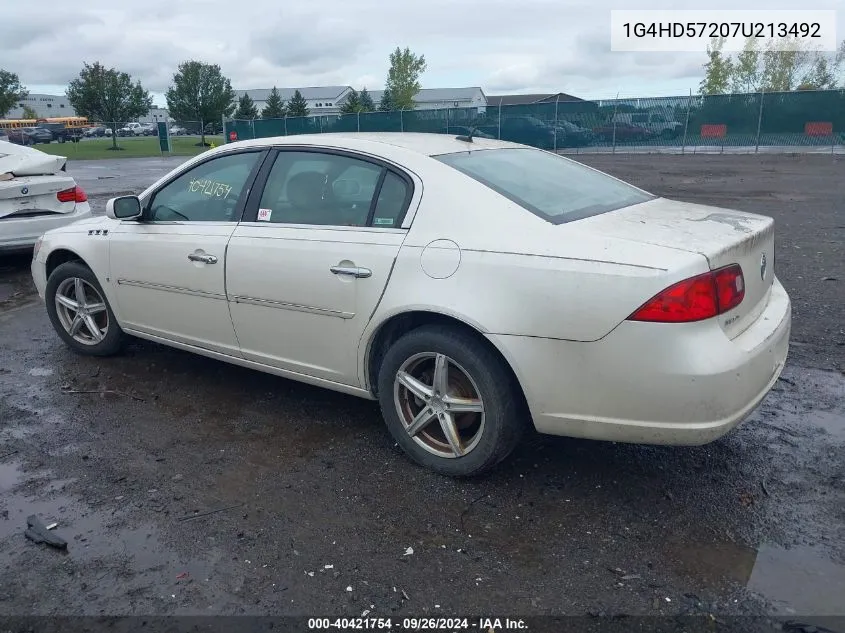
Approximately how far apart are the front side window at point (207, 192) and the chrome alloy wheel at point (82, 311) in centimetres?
96

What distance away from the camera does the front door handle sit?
3520 mm

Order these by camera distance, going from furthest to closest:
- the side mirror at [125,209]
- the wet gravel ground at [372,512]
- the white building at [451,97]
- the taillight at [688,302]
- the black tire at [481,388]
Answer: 1. the white building at [451,97]
2. the side mirror at [125,209]
3. the black tire at [481,388]
4. the taillight at [688,302]
5. the wet gravel ground at [372,512]

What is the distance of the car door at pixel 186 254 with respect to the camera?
423 centimetres

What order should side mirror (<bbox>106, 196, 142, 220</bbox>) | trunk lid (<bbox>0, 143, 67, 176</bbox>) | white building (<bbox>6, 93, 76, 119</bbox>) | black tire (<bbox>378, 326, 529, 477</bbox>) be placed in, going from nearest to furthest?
1. black tire (<bbox>378, 326, 529, 477</bbox>)
2. side mirror (<bbox>106, 196, 142, 220</bbox>)
3. trunk lid (<bbox>0, 143, 67, 176</bbox>)
4. white building (<bbox>6, 93, 76, 119</bbox>)

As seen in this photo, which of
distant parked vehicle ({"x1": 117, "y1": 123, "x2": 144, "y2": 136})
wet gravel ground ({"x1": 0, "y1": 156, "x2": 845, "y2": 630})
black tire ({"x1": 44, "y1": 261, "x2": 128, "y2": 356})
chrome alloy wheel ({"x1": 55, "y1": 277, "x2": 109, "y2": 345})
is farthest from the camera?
distant parked vehicle ({"x1": 117, "y1": 123, "x2": 144, "y2": 136})

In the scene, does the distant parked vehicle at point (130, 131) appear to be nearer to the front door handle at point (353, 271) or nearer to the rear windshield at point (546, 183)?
the rear windshield at point (546, 183)

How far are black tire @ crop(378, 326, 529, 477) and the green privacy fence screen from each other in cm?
2145

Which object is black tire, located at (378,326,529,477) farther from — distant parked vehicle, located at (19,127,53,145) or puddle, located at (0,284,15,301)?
distant parked vehicle, located at (19,127,53,145)

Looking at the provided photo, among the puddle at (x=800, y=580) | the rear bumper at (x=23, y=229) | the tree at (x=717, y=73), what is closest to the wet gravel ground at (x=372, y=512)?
the puddle at (x=800, y=580)

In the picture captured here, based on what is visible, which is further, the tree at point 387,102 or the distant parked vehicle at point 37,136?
the tree at point 387,102

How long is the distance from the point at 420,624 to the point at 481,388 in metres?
1.06

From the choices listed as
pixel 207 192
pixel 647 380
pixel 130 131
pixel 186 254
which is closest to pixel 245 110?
pixel 130 131

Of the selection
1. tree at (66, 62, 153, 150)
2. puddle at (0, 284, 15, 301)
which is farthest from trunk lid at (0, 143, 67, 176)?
tree at (66, 62, 153, 150)

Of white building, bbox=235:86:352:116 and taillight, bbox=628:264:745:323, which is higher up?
white building, bbox=235:86:352:116
